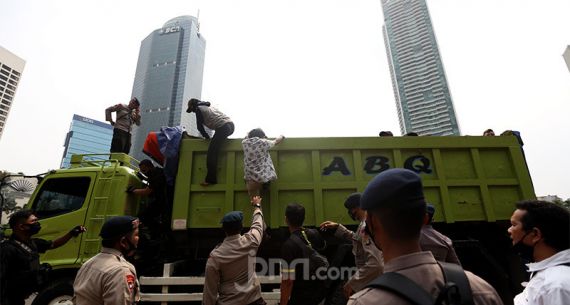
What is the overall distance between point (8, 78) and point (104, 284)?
91.7 meters

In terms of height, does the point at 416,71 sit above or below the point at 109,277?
above

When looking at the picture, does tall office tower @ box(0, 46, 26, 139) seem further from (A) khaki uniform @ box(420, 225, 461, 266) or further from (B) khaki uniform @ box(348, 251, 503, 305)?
(B) khaki uniform @ box(348, 251, 503, 305)

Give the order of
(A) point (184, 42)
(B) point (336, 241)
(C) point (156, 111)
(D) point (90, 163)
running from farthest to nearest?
(A) point (184, 42) < (C) point (156, 111) < (D) point (90, 163) < (B) point (336, 241)

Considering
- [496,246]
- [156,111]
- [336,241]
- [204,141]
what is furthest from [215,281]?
[156,111]

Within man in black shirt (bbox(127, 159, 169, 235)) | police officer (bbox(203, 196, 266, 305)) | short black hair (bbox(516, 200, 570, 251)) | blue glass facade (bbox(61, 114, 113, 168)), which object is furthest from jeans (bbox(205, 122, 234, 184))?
blue glass facade (bbox(61, 114, 113, 168))

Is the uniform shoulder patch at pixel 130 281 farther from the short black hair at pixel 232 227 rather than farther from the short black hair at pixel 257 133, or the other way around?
the short black hair at pixel 257 133

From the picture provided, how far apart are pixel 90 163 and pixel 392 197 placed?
492 cm

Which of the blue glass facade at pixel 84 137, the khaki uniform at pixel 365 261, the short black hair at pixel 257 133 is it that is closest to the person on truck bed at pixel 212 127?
the short black hair at pixel 257 133

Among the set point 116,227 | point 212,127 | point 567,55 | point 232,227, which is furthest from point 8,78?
point 567,55

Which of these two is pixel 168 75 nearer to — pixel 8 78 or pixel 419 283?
pixel 8 78

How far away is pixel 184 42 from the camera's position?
84.0 m

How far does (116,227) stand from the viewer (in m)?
2.12

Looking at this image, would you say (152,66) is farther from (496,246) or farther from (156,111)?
(496,246)

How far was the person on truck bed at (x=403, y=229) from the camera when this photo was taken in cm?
88
